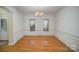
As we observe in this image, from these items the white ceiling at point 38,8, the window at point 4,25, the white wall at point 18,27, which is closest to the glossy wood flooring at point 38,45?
the white wall at point 18,27

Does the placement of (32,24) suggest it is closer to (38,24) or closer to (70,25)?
(38,24)

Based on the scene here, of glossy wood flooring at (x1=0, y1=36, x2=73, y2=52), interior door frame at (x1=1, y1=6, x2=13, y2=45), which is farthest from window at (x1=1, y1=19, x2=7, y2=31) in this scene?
glossy wood flooring at (x1=0, y1=36, x2=73, y2=52)

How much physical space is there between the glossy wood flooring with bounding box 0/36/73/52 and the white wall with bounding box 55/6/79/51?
124 mm

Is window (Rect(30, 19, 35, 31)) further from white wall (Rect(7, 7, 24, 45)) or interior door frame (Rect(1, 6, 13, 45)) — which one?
interior door frame (Rect(1, 6, 13, 45))

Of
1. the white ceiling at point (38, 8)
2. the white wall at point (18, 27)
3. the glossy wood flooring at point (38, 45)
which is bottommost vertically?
the glossy wood flooring at point (38, 45)

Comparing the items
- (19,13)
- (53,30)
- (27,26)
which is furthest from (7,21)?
(53,30)

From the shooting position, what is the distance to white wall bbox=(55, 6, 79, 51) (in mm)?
1635

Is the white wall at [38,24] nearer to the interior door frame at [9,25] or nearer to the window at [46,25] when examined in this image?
the window at [46,25]

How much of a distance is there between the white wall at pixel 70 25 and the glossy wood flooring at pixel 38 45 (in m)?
0.12

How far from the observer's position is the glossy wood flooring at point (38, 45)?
1668 millimetres
